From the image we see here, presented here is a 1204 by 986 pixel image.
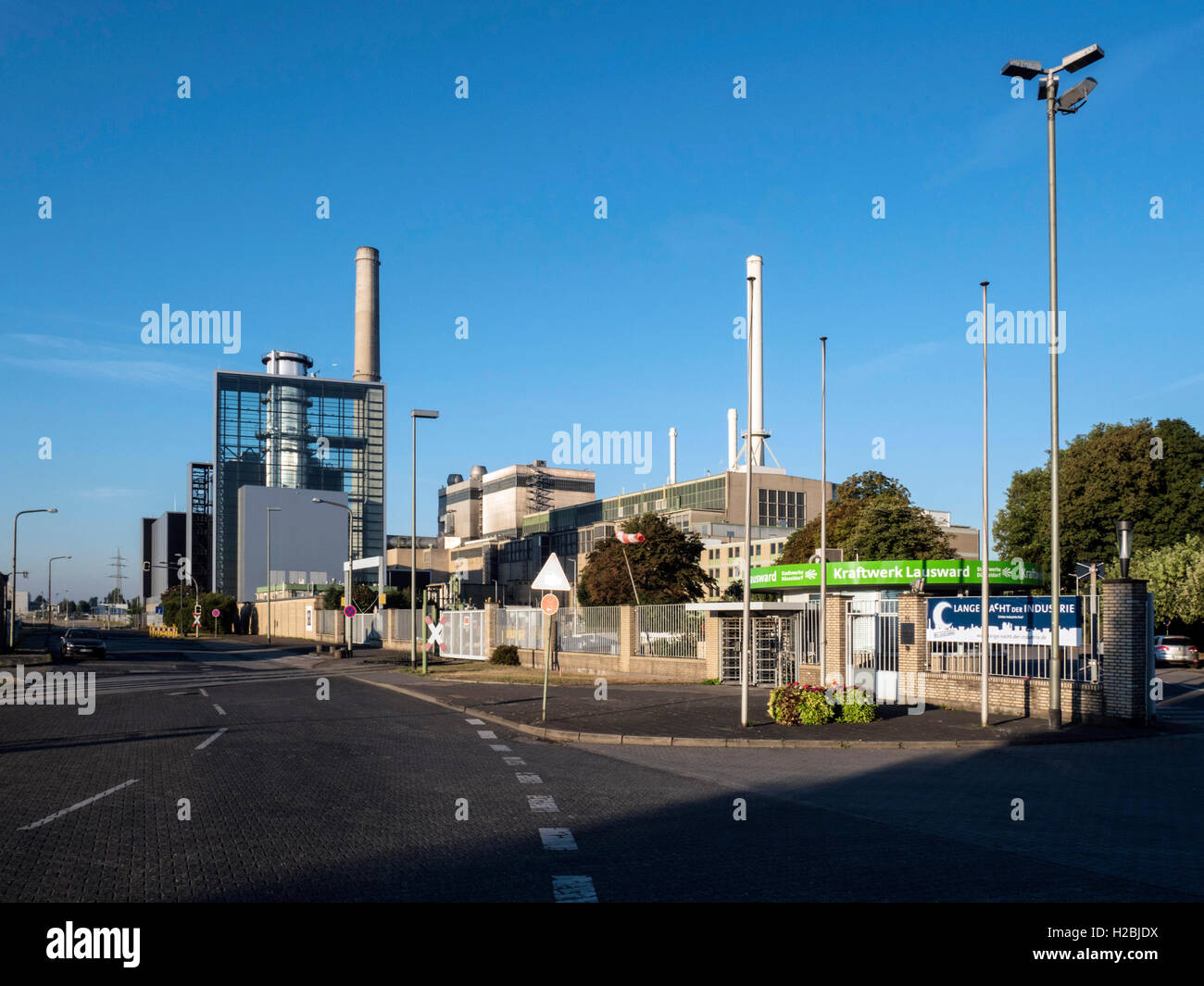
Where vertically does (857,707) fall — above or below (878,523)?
below

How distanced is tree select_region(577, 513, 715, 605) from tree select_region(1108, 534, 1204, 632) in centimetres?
2259

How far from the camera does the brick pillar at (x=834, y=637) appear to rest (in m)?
24.1

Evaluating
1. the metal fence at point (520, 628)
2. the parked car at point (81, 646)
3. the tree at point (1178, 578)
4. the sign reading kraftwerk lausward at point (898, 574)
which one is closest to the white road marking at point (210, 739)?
the sign reading kraftwerk lausward at point (898, 574)

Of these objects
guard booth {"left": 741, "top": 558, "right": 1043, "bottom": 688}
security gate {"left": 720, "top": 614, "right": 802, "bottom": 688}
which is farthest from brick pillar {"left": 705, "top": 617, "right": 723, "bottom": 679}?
security gate {"left": 720, "top": 614, "right": 802, "bottom": 688}

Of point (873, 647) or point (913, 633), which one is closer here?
point (913, 633)

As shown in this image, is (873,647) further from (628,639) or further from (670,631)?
(628,639)

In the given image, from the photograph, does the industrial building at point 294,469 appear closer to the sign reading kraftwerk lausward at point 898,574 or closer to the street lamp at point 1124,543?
the sign reading kraftwerk lausward at point 898,574

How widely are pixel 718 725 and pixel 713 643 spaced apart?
454 inches

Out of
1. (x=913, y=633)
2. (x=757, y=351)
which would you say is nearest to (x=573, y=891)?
(x=913, y=633)

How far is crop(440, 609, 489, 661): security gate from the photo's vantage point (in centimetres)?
4534

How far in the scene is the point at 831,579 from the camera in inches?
1282

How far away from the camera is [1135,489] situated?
57281 mm

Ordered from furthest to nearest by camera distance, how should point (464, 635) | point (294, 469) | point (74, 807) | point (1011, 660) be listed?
point (294, 469) < point (464, 635) < point (1011, 660) < point (74, 807)
